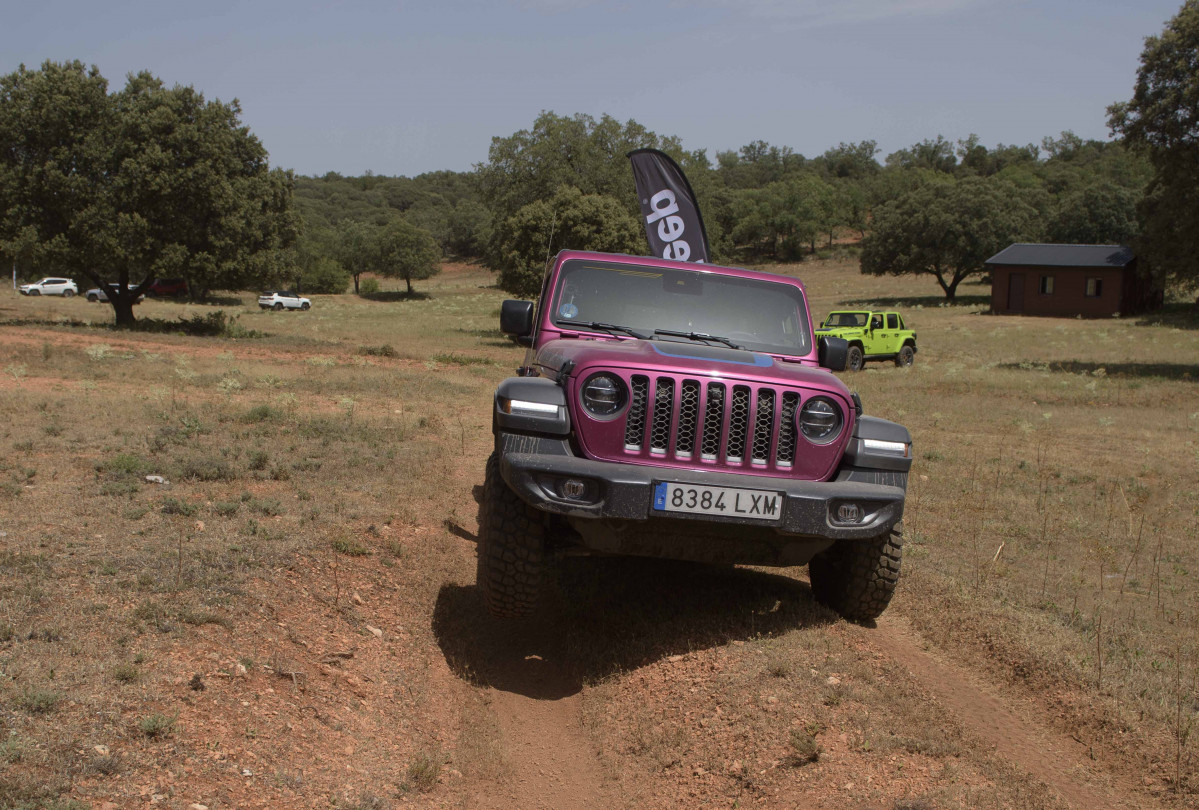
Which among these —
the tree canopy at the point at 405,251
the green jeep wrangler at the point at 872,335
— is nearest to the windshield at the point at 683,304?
the green jeep wrangler at the point at 872,335

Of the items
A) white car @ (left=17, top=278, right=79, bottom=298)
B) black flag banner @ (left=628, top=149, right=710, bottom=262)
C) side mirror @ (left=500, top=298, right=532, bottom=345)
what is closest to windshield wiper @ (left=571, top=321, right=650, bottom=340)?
side mirror @ (left=500, top=298, right=532, bottom=345)

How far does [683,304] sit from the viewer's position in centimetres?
613

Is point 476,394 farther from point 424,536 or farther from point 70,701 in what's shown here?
point 70,701

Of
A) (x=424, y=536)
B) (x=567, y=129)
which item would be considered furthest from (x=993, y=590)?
(x=567, y=129)

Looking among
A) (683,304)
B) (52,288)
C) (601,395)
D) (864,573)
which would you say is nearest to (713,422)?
(601,395)

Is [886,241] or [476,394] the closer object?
[476,394]

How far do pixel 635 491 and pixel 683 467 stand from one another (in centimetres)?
35

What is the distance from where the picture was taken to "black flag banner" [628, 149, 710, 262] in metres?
14.5

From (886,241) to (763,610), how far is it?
54108 mm

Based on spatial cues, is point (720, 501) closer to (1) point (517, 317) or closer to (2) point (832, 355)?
(2) point (832, 355)

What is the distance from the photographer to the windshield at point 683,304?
6.06 metres

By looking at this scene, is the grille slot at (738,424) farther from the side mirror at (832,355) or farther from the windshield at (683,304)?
the side mirror at (832,355)

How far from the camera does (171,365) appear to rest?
59.4ft

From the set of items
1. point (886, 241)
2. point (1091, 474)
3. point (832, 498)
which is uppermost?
Answer: point (886, 241)
